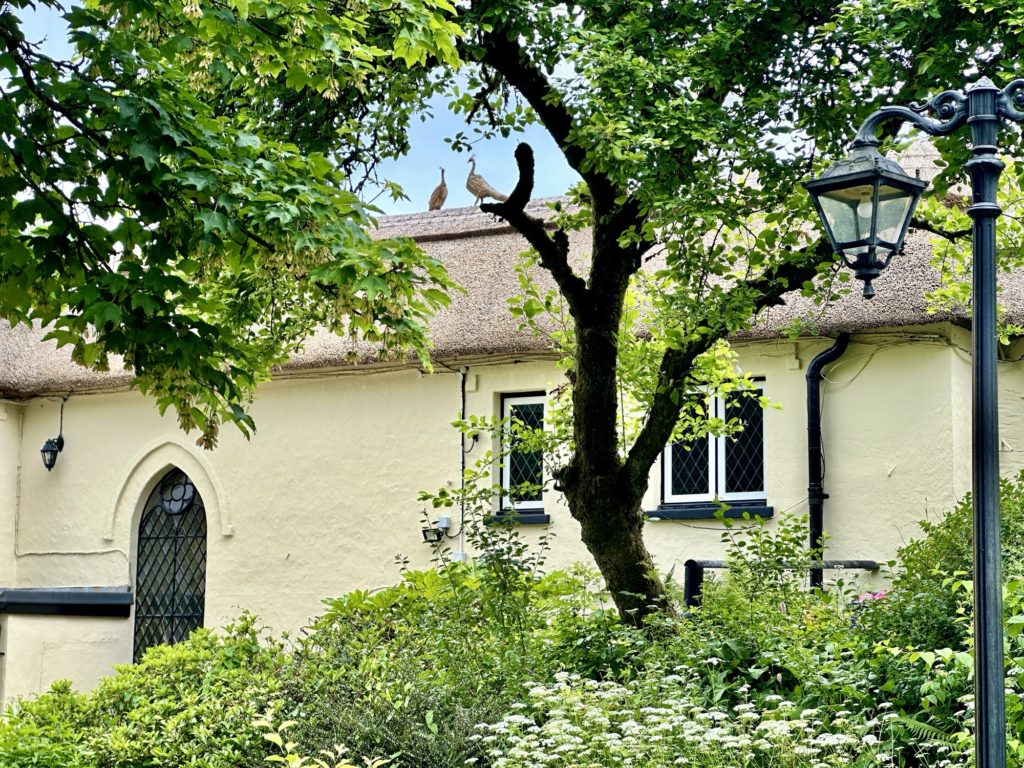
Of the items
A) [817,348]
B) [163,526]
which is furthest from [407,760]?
[163,526]

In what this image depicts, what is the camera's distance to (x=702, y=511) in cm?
1316

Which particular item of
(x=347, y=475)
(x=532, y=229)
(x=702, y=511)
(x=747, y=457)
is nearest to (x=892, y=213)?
(x=532, y=229)

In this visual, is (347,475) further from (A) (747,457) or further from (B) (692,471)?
(A) (747,457)

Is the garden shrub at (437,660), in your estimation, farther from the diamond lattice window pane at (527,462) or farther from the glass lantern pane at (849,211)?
the glass lantern pane at (849,211)

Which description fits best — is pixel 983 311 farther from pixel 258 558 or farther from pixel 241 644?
pixel 258 558

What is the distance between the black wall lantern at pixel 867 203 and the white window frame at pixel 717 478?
8.12m

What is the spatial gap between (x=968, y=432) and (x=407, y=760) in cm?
720

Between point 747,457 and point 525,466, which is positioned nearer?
point 747,457

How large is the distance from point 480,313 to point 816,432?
159 inches

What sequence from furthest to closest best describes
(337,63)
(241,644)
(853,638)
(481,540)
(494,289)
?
(494,289) < (241,644) < (481,540) < (853,638) < (337,63)

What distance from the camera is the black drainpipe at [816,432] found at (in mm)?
12664

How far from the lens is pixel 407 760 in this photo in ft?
25.6

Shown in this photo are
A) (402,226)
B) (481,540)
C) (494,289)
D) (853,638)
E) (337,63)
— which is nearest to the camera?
(337,63)

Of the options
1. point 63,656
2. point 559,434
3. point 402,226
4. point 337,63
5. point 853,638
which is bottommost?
point 63,656
